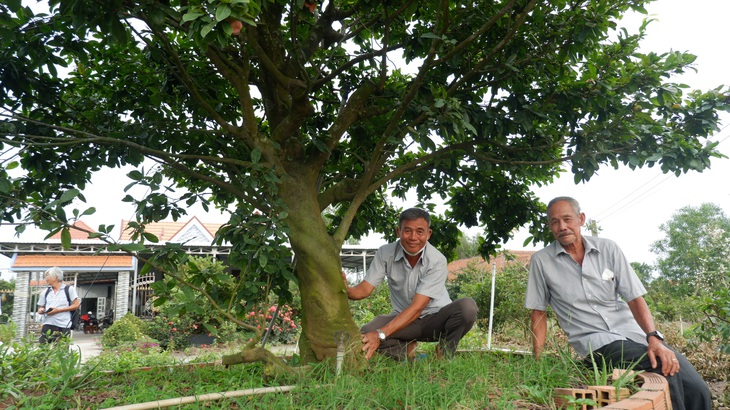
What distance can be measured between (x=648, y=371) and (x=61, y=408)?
312 centimetres

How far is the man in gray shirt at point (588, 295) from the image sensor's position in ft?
9.79

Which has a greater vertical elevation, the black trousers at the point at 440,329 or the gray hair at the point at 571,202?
the gray hair at the point at 571,202

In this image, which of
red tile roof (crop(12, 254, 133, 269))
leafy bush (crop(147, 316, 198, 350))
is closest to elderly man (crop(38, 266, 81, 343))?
leafy bush (crop(147, 316, 198, 350))

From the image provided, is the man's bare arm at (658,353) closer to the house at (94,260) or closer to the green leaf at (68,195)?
the green leaf at (68,195)

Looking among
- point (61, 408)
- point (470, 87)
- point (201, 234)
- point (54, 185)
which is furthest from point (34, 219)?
point (201, 234)

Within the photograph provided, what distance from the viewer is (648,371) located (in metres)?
2.70

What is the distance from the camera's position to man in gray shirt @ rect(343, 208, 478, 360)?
382cm

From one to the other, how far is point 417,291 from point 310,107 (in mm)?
1580

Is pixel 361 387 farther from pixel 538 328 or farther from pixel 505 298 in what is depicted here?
pixel 505 298

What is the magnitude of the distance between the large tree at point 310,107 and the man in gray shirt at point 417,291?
48cm

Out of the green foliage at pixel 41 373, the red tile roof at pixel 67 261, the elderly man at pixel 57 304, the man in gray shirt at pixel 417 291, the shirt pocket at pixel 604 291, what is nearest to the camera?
the green foliage at pixel 41 373

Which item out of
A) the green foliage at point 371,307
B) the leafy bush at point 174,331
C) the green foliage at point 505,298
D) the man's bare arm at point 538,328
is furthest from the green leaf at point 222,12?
the leafy bush at point 174,331

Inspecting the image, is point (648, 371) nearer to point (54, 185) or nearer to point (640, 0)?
point (640, 0)

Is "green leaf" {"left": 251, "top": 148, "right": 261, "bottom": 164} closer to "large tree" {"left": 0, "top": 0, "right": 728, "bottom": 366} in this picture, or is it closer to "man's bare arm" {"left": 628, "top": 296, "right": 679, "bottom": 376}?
"large tree" {"left": 0, "top": 0, "right": 728, "bottom": 366}
